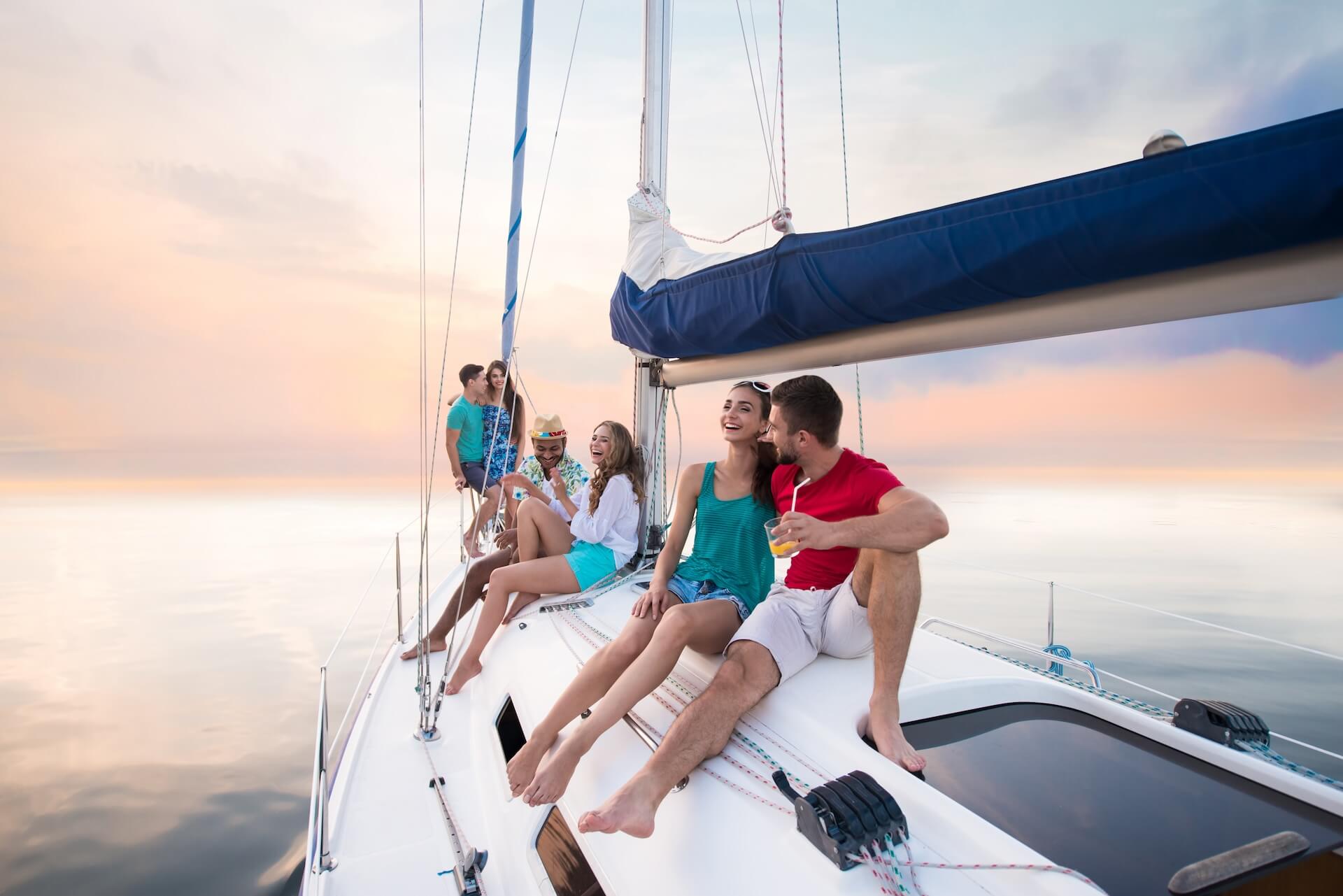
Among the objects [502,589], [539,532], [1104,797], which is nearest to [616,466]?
[539,532]

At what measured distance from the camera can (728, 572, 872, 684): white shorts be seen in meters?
1.82

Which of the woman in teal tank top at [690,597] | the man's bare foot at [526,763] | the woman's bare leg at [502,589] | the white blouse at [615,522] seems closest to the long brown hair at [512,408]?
the white blouse at [615,522]

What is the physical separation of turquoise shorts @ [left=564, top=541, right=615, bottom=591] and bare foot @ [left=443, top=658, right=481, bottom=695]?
1.92 ft

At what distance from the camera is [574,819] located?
1.67 metres

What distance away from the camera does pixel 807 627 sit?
1.94 m

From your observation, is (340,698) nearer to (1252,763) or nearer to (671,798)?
(671,798)

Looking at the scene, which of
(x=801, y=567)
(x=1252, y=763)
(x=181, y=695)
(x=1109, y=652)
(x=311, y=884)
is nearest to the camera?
(x=1252, y=763)

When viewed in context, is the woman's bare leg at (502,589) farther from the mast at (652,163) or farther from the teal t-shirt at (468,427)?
the teal t-shirt at (468,427)

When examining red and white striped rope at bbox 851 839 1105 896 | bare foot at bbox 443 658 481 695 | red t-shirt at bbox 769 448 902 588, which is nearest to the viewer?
red and white striped rope at bbox 851 839 1105 896

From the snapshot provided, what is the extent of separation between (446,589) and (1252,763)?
4.70 m

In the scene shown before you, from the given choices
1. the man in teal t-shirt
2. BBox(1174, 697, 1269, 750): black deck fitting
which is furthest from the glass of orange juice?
the man in teal t-shirt

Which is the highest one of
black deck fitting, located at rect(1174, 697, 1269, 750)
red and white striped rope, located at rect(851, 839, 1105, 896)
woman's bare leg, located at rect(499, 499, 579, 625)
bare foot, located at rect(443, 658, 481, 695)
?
woman's bare leg, located at rect(499, 499, 579, 625)

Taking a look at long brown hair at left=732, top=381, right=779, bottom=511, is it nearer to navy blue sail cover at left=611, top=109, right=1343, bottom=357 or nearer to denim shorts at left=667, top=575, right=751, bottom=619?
navy blue sail cover at left=611, top=109, right=1343, bottom=357

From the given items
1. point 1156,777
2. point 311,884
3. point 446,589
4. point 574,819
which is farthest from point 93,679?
point 1156,777
